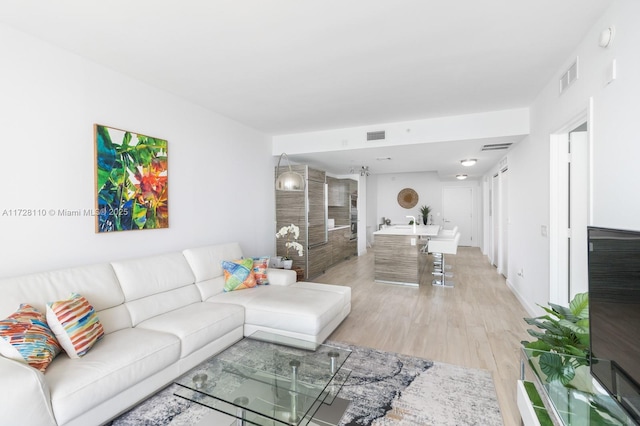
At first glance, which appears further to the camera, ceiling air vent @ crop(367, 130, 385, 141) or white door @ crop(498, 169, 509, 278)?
white door @ crop(498, 169, 509, 278)

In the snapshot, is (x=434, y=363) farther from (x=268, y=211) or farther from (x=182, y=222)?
(x=268, y=211)

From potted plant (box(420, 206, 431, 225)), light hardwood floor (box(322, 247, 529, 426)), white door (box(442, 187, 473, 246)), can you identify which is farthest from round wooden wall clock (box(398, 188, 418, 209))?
light hardwood floor (box(322, 247, 529, 426))

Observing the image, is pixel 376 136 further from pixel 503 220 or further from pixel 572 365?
pixel 572 365

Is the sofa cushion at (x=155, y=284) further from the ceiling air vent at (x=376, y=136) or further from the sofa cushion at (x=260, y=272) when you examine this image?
the ceiling air vent at (x=376, y=136)

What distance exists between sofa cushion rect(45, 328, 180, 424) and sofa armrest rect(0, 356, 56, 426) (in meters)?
0.07

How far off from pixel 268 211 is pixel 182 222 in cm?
183

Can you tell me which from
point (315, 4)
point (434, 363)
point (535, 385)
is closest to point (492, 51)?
point (315, 4)

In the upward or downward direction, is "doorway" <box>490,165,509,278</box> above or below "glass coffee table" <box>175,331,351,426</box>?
above

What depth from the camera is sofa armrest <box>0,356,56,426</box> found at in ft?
4.30

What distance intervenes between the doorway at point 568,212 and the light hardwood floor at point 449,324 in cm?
70

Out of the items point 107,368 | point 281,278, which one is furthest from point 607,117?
point 107,368

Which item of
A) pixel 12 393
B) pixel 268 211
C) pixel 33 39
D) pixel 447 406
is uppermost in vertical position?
pixel 33 39

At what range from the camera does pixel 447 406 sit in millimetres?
→ 1973

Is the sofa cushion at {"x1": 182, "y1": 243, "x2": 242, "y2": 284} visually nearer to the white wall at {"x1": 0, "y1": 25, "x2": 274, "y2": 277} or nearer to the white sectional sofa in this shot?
the white sectional sofa
